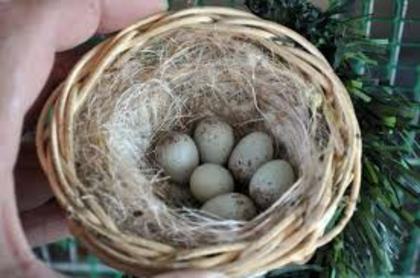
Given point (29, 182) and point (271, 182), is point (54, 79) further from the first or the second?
point (271, 182)

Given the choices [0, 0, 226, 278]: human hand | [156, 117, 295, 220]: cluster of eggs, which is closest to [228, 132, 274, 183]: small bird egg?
[156, 117, 295, 220]: cluster of eggs

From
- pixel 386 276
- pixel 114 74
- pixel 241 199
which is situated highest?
pixel 114 74

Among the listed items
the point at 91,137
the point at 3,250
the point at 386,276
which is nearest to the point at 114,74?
the point at 91,137

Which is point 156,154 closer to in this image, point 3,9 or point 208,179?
point 208,179

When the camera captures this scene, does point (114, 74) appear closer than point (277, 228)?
No

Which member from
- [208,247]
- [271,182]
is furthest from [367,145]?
[208,247]

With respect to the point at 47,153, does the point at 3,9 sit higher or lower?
higher

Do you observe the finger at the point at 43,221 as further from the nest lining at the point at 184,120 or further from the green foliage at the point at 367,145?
the green foliage at the point at 367,145
